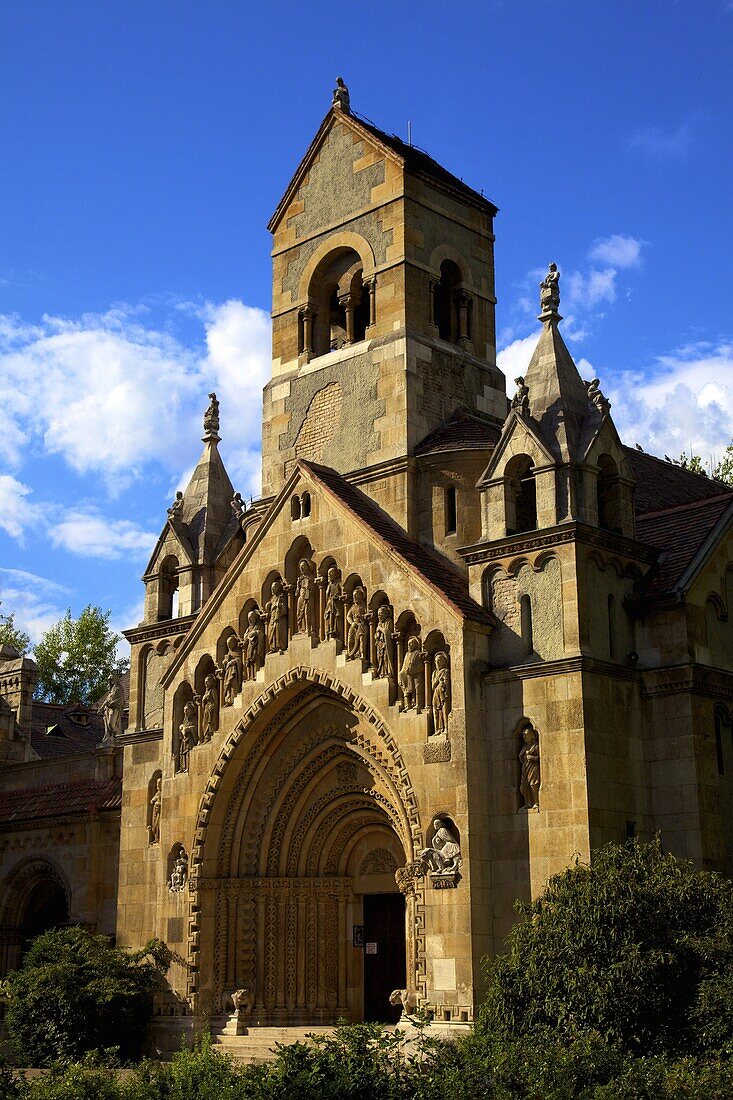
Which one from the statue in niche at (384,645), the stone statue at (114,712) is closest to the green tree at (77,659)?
the stone statue at (114,712)

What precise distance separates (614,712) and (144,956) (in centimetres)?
1126

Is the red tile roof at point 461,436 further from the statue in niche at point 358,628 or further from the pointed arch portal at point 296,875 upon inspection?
the pointed arch portal at point 296,875

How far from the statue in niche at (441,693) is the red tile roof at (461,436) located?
5.10 m

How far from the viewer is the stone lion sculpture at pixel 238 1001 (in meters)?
27.6

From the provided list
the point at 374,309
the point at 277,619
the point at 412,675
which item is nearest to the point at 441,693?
the point at 412,675

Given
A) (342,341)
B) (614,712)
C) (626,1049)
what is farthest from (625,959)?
(342,341)

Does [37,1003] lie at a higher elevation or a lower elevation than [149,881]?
lower

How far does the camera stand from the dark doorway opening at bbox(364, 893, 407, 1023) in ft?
93.5

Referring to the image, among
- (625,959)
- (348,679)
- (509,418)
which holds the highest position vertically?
(509,418)

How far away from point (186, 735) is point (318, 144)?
14.2 metres

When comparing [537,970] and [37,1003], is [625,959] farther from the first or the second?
[37,1003]

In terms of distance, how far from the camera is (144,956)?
2898cm

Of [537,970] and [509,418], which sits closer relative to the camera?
[537,970]

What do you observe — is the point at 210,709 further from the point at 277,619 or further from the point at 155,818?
the point at 155,818
